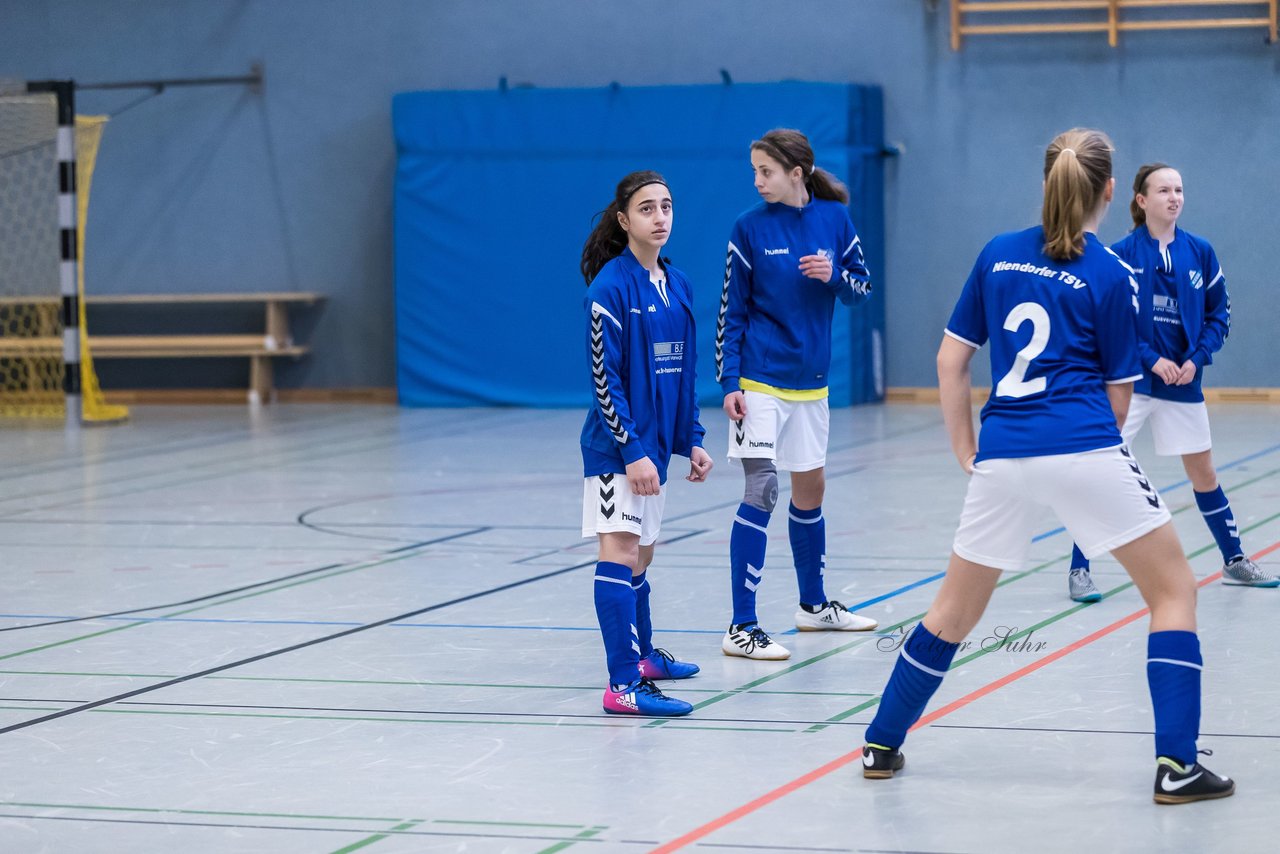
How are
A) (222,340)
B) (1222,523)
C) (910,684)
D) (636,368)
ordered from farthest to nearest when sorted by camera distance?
(222,340), (1222,523), (636,368), (910,684)

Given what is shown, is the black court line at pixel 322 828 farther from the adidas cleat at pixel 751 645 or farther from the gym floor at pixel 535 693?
the adidas cleat at pixel 751 645

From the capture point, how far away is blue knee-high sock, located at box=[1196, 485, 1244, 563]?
678 centimetres

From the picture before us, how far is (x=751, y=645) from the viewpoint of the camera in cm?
571

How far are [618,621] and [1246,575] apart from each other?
2.90 m

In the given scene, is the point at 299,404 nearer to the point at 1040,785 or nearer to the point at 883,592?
the point at 883,592

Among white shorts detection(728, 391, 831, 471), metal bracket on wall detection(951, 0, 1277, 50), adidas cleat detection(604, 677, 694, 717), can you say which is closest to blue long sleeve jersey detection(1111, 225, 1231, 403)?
white shorts detection(728, 391, 831, 471)

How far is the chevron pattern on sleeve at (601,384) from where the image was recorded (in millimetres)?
4969

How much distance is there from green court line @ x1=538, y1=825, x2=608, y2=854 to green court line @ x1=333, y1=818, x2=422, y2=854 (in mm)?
372

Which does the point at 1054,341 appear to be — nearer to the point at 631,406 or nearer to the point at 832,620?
the point at 631,406

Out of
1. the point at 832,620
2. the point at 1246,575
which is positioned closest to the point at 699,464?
the point at 832,620

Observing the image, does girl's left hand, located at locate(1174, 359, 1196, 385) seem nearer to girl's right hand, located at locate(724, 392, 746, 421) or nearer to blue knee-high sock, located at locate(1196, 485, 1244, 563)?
blue knee-high sock, located at locate(1196, 485, 1244, 563)

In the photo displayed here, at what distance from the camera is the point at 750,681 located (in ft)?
17.7

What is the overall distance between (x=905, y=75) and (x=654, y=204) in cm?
1191

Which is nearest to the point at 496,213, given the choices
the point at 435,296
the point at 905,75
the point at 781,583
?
the point at 435,296
